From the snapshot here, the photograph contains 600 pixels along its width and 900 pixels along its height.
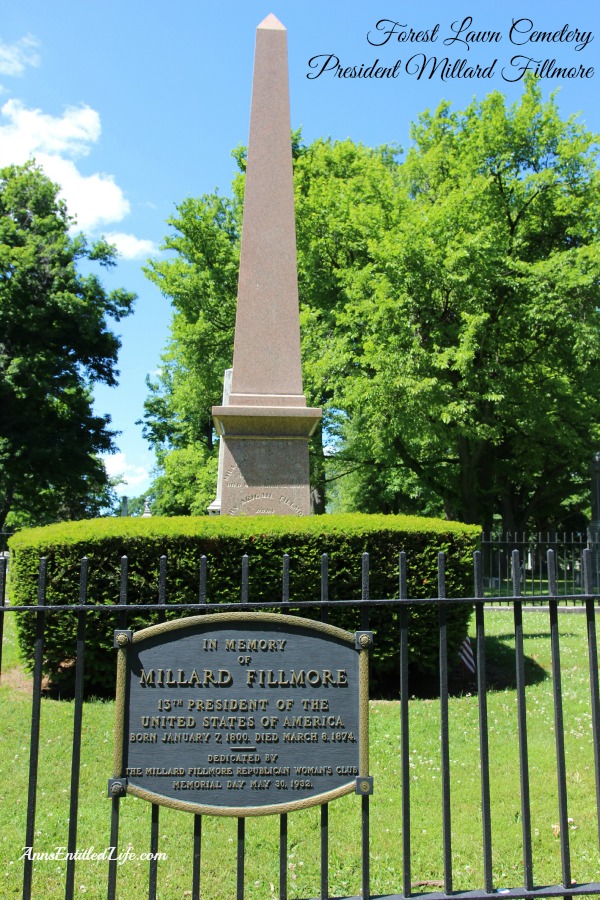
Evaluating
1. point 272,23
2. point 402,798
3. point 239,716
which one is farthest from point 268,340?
point 239,716

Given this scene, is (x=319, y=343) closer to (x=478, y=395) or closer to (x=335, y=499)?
(x=478, y=395)

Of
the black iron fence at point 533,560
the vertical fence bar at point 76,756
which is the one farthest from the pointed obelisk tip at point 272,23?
the vertical fence bar at point 76,756

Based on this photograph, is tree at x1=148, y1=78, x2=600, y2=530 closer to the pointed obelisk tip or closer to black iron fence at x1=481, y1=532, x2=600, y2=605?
black iron fence at x1=481, y1=532, x2=600, y2=605

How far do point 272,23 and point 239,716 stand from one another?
9.49 m

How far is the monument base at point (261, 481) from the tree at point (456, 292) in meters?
9.66

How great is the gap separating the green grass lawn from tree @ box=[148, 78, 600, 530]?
41.0 ft

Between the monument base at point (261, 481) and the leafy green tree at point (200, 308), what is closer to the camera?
the monument base at point (261, 481)

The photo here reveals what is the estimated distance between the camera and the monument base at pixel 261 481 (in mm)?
8289

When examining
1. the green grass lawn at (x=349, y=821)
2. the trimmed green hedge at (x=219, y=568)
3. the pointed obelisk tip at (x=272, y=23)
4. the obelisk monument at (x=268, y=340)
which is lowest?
the green grass lawn at (x=349, y=821)

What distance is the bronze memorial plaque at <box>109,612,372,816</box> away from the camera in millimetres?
2602

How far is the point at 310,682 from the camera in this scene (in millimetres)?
2686

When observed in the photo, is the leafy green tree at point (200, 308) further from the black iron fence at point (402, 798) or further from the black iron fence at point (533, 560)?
the black iron fence at point (402, 798)

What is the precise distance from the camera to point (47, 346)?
2620 centimetres

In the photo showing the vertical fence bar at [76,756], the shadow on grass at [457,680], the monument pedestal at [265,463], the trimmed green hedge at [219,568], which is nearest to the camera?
the vertical fence bar at [76,756]
